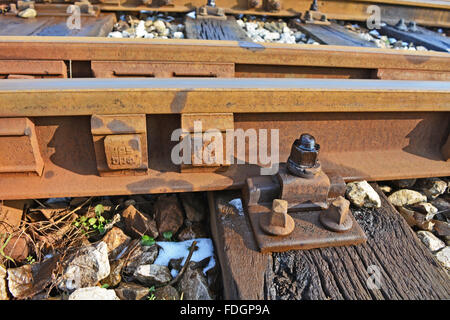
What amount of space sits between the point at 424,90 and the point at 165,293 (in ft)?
6.22

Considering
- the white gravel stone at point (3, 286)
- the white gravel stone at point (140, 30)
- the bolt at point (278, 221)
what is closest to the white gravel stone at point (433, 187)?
the bolt at point (278, 221)

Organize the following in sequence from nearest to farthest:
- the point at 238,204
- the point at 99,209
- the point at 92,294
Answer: the point at 92,294 < the point at 238,204 < the point at 99,209

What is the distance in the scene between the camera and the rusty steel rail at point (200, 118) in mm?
1702

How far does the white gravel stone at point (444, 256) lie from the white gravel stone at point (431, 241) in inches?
1.2

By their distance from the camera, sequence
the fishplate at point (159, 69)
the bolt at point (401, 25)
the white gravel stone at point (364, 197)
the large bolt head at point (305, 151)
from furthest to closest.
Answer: the bolt at point (401, 25) → the fishplate at point (159, 69) → the white gravel stone at point (364, 197) → the large bolt head at point (305, 151)

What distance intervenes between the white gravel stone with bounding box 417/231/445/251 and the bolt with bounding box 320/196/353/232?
0.51 meters

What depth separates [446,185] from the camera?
2.22 m

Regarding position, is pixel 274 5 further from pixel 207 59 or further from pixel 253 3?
pixel 207 59

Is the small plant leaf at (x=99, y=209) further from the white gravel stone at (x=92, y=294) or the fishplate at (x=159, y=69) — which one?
the fishplate at (x=159, y=69)

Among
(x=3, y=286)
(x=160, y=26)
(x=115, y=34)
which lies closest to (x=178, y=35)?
(x=160, y=26)

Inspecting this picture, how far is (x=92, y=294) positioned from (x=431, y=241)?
1777 millimetres

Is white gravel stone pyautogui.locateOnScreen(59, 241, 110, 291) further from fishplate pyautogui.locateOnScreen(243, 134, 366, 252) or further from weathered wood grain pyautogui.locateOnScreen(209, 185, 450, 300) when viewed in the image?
fishplate pyautogui.locateOnScreen(243, 134, 366, 252)

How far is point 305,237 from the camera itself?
1618mm
